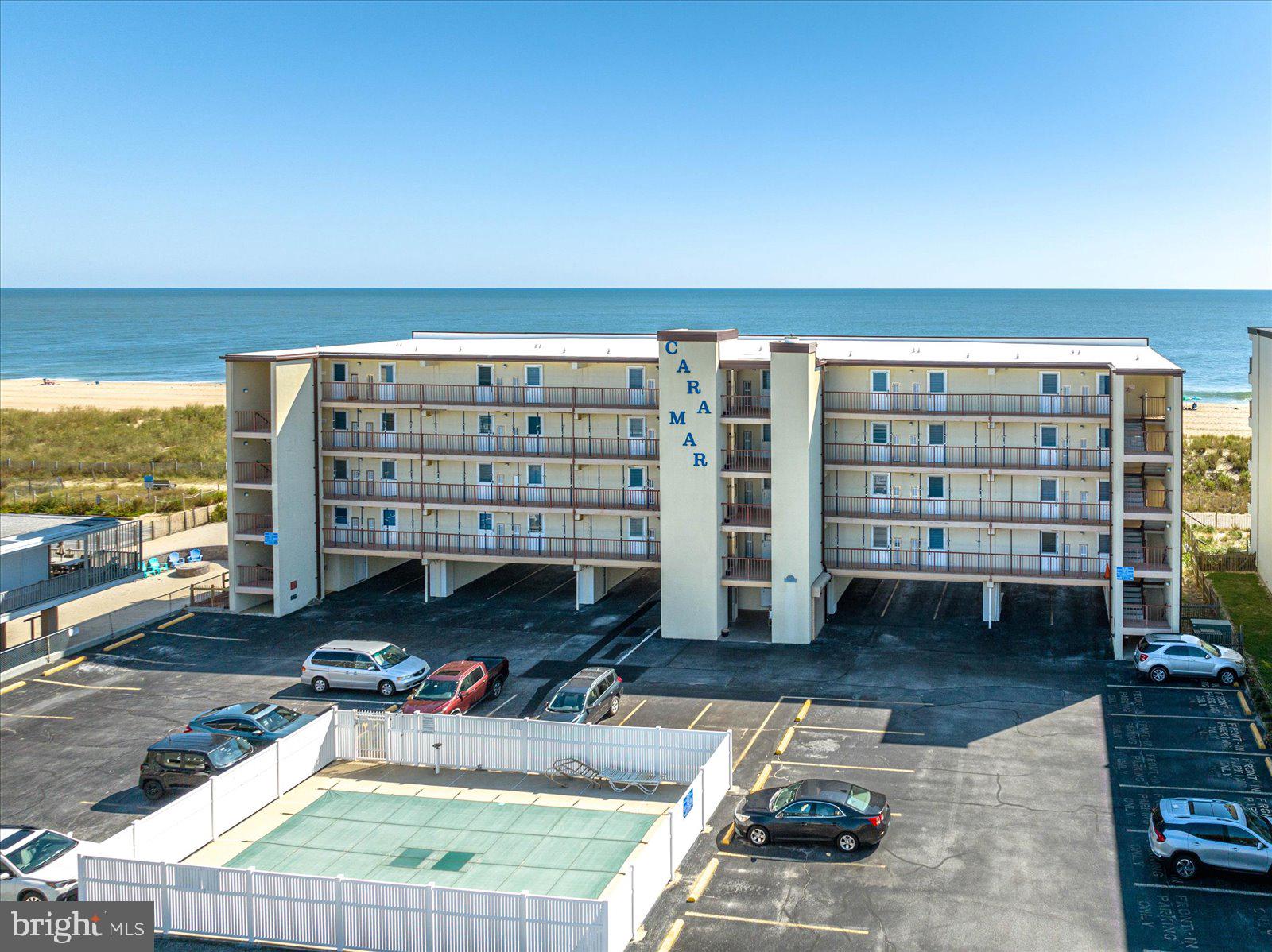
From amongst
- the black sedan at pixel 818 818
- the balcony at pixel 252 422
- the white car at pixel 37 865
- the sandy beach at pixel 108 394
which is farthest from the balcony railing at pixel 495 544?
the sandy beach at pixel 108 394

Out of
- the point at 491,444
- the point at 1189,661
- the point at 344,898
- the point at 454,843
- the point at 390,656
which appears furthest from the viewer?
the point at 491,444

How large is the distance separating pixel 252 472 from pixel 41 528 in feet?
27.2

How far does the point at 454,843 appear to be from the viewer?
94.7ft

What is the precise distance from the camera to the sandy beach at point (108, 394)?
13712 cm

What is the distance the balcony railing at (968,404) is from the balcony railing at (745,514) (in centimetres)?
451

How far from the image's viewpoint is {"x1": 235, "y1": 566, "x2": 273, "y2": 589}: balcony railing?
164 ft

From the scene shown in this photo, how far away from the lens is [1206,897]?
25391 mm

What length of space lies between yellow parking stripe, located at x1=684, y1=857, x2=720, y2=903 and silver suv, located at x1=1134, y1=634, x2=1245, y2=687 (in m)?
18.6

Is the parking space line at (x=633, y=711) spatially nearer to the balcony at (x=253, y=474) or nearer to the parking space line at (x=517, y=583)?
the parking space line at (x=517, y=583)

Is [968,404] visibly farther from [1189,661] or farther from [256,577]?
[256,577]

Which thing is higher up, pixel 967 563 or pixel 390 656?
pixel 967 563

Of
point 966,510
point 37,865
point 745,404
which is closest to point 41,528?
point 37,865

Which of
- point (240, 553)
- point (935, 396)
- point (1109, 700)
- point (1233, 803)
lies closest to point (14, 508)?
point (240, 553)

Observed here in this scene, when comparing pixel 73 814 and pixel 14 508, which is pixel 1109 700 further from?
pixel 14 508
